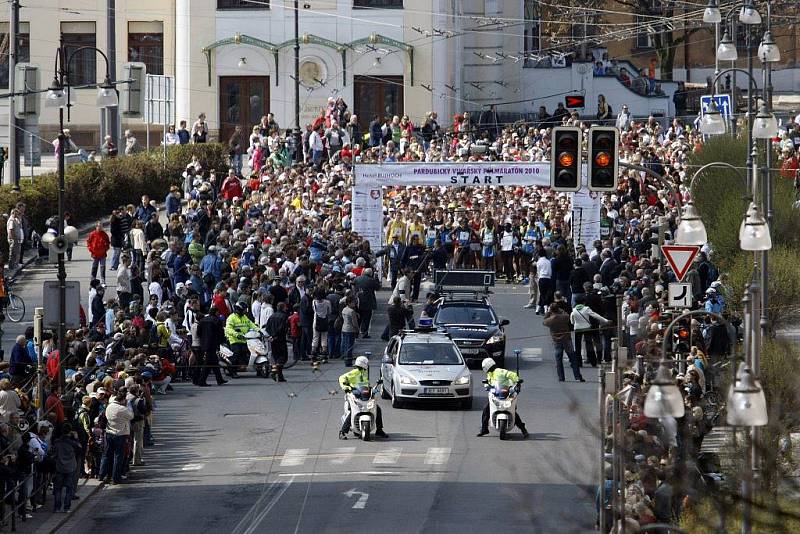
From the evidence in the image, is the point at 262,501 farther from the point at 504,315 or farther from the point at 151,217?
the point at 151,217

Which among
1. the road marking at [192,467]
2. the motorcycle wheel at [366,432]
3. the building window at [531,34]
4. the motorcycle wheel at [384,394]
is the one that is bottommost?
the road marking at [192,467]

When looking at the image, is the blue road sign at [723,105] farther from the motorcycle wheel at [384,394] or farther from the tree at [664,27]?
the tree at [664,27]

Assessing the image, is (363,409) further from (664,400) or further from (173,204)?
(173,204)

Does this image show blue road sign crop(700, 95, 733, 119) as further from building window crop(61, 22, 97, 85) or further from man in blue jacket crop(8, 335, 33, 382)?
building window crop(61, 22, 97, 85)

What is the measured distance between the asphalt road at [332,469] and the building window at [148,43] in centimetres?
3996

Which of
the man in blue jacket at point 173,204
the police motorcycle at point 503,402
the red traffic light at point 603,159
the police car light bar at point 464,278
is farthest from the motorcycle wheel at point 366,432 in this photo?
the man in blue jacket at point 173,204

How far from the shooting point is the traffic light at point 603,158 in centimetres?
2642

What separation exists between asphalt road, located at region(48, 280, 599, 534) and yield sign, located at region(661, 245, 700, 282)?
2713 mm

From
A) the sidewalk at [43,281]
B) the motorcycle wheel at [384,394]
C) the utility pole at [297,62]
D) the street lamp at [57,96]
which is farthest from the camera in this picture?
the utility pole at [297,62]

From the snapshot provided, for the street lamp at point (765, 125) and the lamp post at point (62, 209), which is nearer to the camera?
the street lamp at point (765, 125)

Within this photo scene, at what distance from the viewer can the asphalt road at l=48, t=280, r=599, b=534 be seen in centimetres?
2534

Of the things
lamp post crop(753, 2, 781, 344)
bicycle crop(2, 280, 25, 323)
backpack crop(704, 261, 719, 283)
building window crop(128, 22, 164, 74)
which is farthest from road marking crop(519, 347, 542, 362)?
building window crop(128, 22, 164, 74)

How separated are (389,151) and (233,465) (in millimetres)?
24382

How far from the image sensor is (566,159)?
2609 cm
